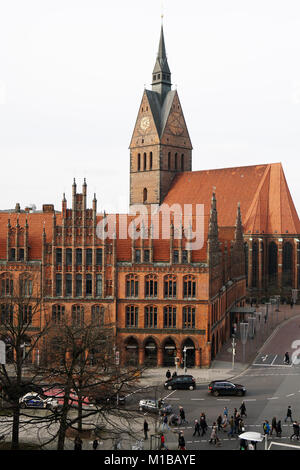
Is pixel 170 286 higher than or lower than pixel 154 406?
higher

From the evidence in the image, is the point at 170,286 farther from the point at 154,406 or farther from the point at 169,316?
the point at 154,406

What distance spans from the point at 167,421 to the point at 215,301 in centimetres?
2450

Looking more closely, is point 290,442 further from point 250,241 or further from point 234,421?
point 250,241

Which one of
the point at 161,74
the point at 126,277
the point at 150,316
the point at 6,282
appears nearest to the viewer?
the point at 150,316

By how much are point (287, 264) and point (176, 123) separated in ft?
125

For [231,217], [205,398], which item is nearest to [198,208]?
[231,217]

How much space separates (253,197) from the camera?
103250mm

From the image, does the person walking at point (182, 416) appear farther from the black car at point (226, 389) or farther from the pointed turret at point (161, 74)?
the pointed turret at point (161, 74)

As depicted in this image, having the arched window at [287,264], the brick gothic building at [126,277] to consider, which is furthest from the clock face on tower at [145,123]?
the brick gothic building at [126,277]

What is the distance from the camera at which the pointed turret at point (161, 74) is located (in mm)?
116925

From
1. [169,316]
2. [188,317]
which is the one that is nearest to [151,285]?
[169,316]

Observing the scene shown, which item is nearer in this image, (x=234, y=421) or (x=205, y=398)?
(x=234, y=421)

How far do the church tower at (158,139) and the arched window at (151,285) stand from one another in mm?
56288

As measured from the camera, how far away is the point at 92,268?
61.8m
